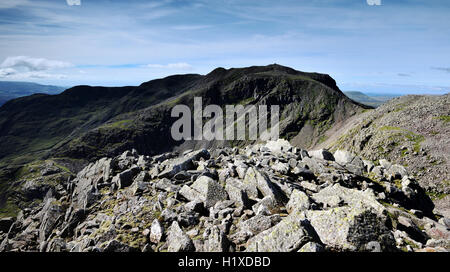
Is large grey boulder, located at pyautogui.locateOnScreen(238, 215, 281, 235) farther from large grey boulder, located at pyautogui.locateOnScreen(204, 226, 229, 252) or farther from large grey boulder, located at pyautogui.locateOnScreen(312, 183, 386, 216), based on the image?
large grey boulder, located at pyautogui.locateOnScreen(312, 183, 386, 216)

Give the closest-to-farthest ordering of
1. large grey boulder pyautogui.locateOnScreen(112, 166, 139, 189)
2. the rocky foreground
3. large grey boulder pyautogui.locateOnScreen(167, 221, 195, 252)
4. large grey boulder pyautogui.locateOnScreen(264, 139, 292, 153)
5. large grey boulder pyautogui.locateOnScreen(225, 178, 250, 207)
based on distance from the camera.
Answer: the rocky foreground
large grey boulder pyautogui.locateOnScreen(167, 221, 195, 252)
large grey boulder pyautogui.locateOnScreen(225, 178, 250, 207)
large grey boulder pyautogui.locateOnScreen(112, 166, 139, 189)
large grey boulder pyautogui.locateOnScreen(264, 139, 292, 153)

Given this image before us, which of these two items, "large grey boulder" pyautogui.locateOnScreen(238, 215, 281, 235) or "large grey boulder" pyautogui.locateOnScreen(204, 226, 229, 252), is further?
"large grey boulder" pyautogui.locateOnScreen(238, 215, 281, 235)

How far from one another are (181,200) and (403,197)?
67.9ft

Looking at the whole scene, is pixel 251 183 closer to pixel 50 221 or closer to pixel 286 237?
pixel 286 237

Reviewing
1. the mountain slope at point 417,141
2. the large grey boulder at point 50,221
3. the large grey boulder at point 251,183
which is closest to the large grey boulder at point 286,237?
the large grey boulder at point 251,183

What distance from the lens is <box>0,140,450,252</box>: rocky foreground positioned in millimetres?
10383

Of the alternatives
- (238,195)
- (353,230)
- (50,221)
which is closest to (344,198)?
(353,230)

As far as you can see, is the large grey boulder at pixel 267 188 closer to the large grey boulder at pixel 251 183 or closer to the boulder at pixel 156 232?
the large grey boulder at pixel 251 183

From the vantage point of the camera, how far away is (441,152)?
81875 millimetres

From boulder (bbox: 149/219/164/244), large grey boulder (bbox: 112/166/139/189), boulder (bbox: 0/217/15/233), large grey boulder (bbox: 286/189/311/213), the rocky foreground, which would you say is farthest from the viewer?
boulder (bbox: 0/217/15/233)

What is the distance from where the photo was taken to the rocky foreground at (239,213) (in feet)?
34.1

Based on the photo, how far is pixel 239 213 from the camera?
13.9 metres

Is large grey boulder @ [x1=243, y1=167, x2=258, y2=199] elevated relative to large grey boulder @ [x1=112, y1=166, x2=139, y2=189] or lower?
elevated

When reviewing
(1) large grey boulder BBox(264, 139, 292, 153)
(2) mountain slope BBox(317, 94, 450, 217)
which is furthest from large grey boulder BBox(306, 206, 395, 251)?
(2) mountain slope BBox(317, 94, 450, 217)
